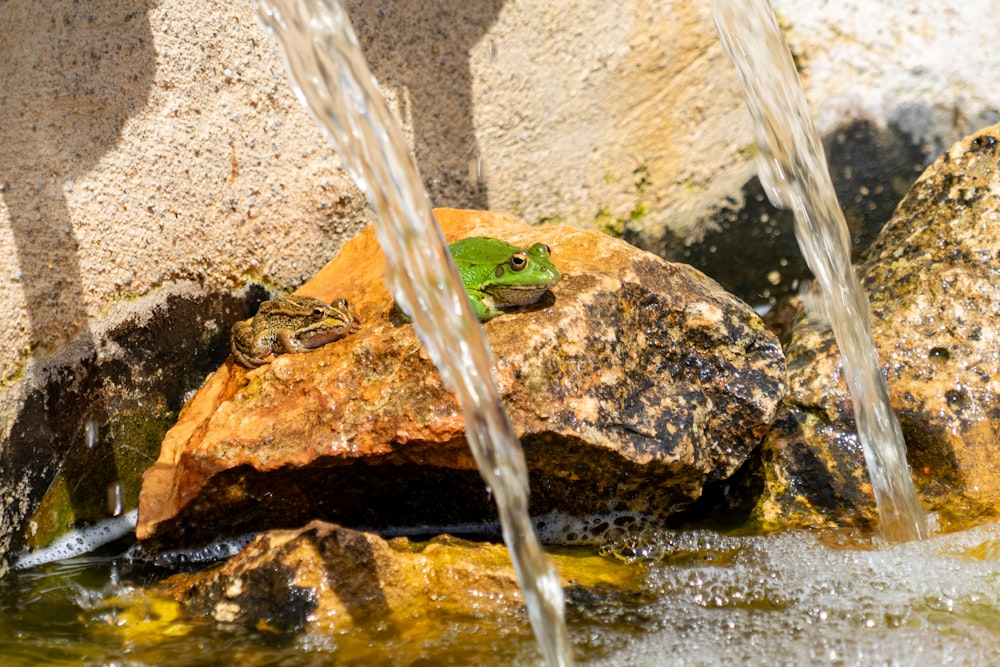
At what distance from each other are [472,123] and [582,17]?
2.99 feet

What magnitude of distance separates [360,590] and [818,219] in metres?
2.82

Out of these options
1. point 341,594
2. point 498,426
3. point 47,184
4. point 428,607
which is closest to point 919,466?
point 498,426

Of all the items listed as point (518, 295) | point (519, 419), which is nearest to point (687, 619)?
point (519, 419)

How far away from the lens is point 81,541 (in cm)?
376

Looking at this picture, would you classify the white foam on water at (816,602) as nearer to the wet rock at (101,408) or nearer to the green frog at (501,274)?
the green frog at (501,274)

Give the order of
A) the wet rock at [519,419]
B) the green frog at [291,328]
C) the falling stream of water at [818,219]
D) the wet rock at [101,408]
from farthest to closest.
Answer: the green frog at [291,328] → the falling stream of water at [818,219] → the wet rock at [101,408] → the wet rock at [519,419]

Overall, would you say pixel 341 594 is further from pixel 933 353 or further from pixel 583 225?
pixel 583 225

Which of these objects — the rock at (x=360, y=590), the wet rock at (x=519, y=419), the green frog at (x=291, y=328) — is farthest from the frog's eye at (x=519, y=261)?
the rock at (x=360, y=590)

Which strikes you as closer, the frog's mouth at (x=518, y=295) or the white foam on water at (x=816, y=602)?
the white foam on water at (x=816, y=602)

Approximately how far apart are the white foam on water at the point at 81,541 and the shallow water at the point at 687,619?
0.08 meters

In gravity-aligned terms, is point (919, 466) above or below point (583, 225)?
below

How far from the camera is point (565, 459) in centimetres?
344

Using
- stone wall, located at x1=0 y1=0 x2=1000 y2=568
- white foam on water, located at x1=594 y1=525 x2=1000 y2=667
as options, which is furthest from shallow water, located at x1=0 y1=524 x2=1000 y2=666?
stone wall, located at x1=0 y1=0 x2=1000 y2=568

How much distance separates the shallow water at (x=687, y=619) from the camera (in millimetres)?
2834
